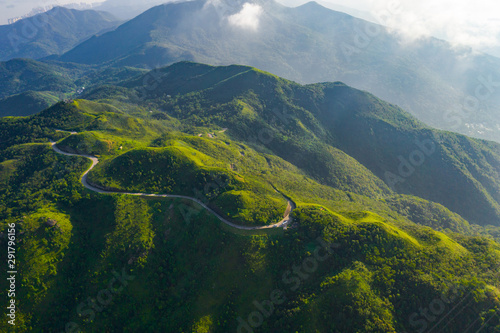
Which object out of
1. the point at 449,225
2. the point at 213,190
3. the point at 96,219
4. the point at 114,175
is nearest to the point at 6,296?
the point at 96,219

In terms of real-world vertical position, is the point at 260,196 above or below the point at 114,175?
above

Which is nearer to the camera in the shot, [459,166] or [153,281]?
[153,281]

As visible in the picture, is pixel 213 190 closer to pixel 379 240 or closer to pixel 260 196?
pixel 260 196

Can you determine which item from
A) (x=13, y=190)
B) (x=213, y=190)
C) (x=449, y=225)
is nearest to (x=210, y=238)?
(x=213, y=190)

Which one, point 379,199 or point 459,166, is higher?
point 459,166

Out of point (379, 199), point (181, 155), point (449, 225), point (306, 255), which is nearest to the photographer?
point (306, 255)

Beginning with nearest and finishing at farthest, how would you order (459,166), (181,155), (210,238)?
(210,238)
(181,155)
(459,166)

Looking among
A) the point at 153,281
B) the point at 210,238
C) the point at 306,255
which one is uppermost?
the point at 306,255

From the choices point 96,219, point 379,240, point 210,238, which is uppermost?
point 379,240

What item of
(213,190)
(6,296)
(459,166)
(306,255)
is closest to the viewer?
(6,296)

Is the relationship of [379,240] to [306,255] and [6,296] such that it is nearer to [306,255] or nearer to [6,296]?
[306,255]
